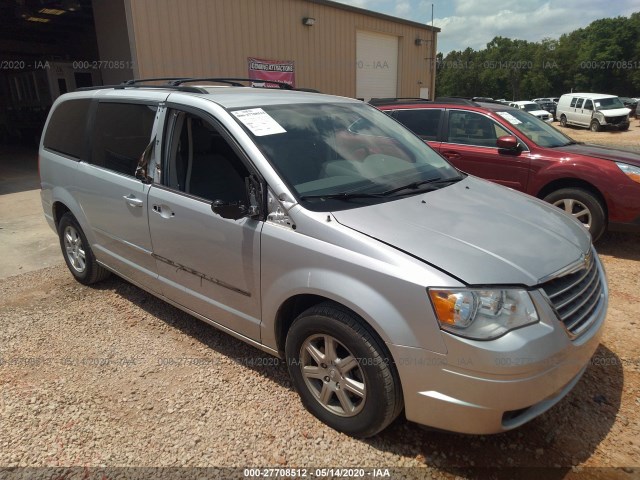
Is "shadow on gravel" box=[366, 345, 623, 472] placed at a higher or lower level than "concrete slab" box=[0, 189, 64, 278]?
higher

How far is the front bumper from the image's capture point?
1.91 m

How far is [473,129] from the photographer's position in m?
6.09

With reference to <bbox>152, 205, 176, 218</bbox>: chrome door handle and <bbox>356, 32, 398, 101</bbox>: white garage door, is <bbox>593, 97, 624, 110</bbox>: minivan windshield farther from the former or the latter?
<bbox>152, 205, 176, 218</bbox>: chrome door handle

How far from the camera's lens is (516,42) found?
315ft

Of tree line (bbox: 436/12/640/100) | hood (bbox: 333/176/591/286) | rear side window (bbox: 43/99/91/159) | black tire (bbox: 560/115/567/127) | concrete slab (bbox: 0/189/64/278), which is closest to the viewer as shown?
hood (bbox: 333/176/591/286)

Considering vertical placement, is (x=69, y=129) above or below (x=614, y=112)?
above

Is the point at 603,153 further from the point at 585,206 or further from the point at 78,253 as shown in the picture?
the point at 78,253

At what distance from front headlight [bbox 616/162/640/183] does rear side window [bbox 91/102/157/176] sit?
4.84m

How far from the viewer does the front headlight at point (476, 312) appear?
1.93 meters

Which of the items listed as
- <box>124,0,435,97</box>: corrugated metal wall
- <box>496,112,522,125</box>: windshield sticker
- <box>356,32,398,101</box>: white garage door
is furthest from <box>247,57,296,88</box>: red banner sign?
<box>496,112,522,125</box>: windshield sticker

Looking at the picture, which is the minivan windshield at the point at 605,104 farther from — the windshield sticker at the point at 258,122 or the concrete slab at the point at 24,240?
the windshield sticker at the point at 258,122

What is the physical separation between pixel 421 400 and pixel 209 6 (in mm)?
10423

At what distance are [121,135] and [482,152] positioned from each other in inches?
170

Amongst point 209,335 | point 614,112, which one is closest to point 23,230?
point 209,335
